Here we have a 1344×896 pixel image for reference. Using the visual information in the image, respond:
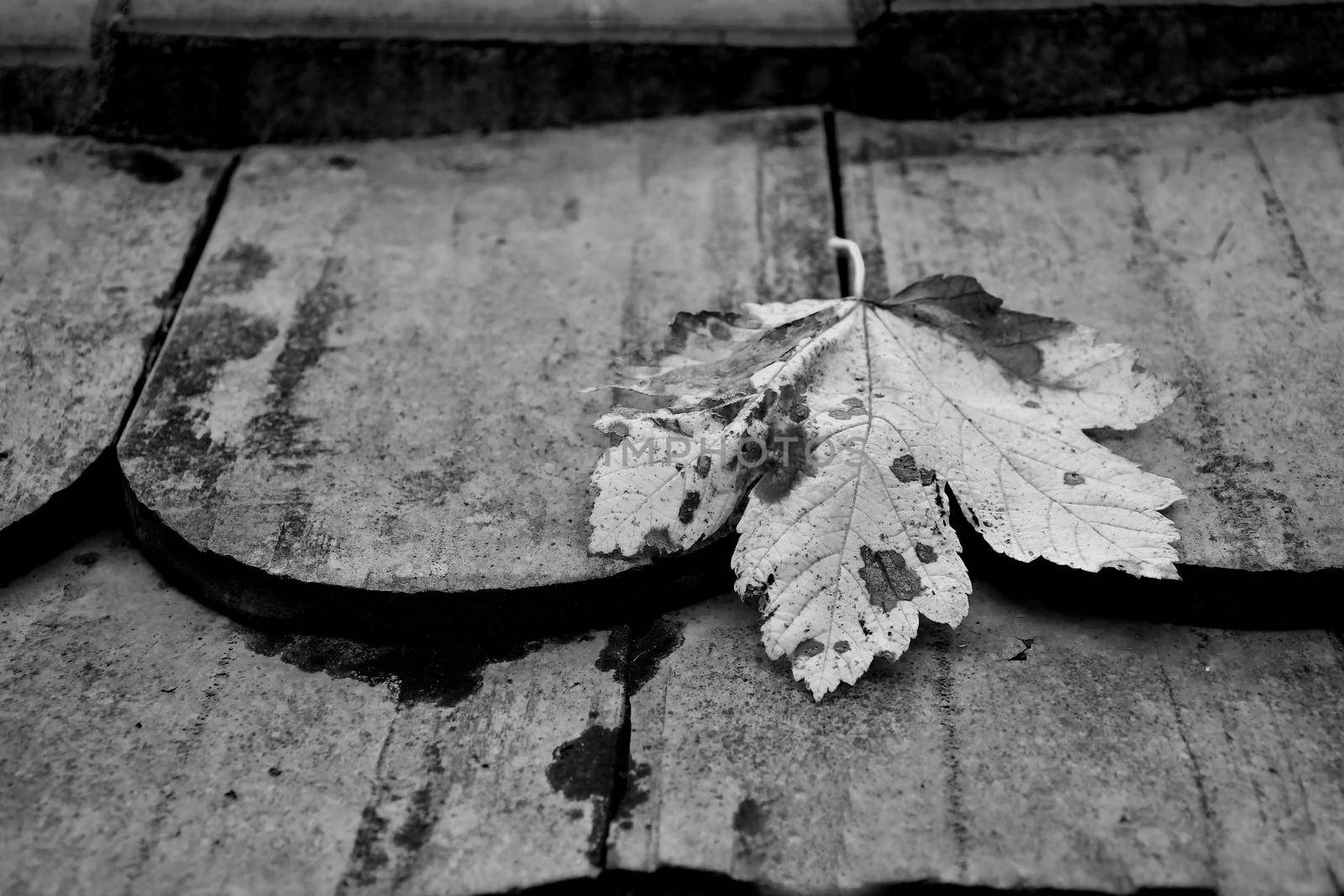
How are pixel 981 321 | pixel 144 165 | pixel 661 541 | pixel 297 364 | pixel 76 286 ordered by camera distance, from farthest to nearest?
pixel 144 165 → pixel 76 286 → pixel 297 364 → pixel 981 321 → pixel 661 541

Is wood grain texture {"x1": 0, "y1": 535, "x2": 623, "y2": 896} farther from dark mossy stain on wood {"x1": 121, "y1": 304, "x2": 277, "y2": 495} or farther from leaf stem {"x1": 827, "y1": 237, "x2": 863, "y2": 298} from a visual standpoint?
leaf stem {"x1": 827, "y1": 237, "x2": 863, "y2": 298}

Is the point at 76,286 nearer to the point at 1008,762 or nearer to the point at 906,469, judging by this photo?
the point at 906,469

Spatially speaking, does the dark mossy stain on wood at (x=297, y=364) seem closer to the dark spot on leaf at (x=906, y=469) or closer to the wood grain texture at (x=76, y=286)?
the wood grain texture at (x=76, y=286)

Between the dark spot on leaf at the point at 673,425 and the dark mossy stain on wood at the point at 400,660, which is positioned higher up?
the dark spot on leaf at the point at 673,425

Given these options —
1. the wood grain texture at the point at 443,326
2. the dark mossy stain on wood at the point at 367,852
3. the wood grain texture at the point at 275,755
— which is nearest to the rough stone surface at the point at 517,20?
the wood grain texture at the point at 443,326

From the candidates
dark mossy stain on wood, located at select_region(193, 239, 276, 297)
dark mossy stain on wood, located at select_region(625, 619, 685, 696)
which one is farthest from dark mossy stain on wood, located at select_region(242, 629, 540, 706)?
dark mossy stain on wood, located at select_region(193, 239, 276, 297)

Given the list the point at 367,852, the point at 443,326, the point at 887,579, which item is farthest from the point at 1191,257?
Result: the point at 367,852

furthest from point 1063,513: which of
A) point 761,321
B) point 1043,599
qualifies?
point 761,321

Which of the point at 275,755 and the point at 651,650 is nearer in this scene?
the point at 275,755
